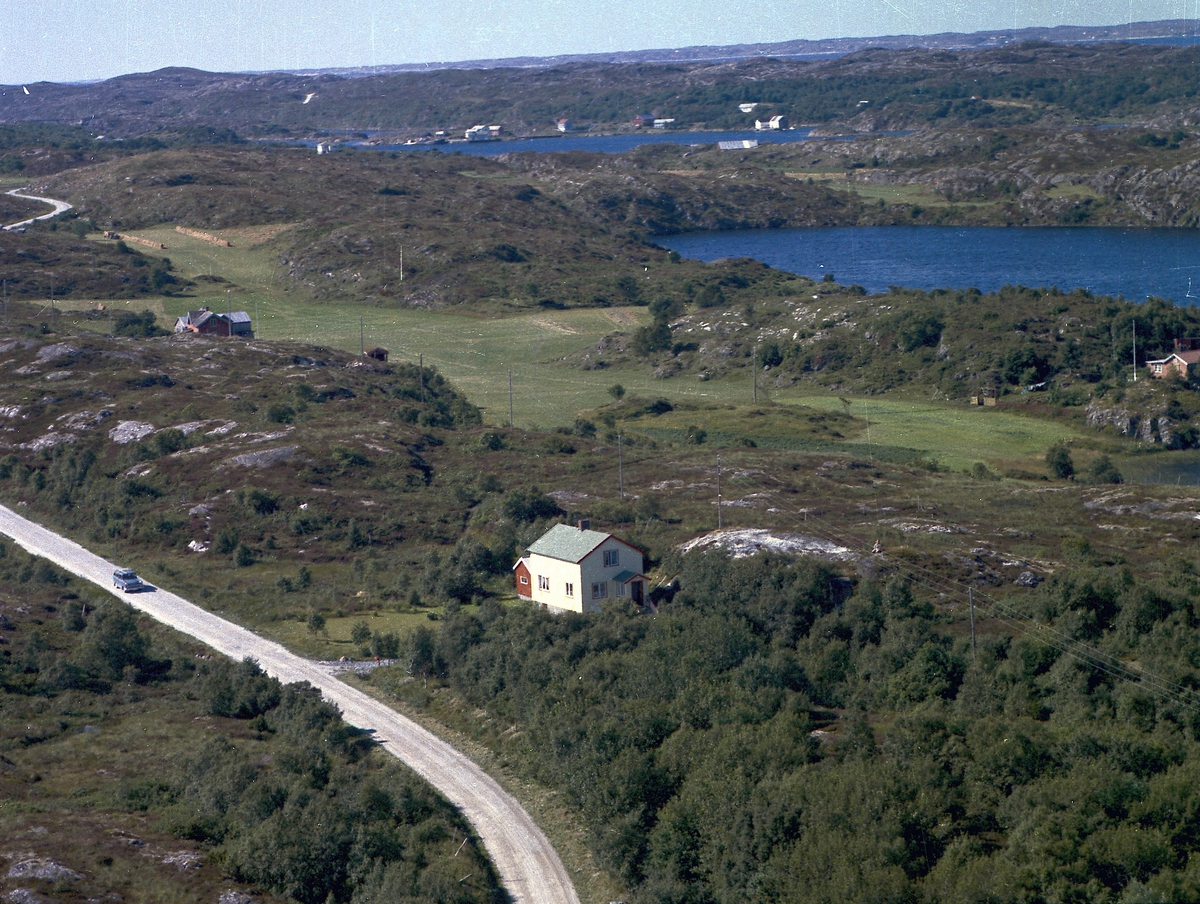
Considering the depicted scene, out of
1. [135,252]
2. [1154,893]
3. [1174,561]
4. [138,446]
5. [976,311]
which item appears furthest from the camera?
[135,252]

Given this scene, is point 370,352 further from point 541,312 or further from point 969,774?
point 969,774

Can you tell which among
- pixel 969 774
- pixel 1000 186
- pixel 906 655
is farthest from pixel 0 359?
pixel 1000 186

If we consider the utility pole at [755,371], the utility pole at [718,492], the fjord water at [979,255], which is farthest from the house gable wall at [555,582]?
the fjord water at [979,255]

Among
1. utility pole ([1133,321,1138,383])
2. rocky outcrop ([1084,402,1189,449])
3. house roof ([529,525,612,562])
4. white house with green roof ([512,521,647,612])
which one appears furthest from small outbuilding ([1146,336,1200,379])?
house roof ([529,525,612,562])

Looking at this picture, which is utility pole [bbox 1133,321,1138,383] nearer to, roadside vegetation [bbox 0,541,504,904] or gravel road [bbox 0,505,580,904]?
gravel road [bbox 0,505,580,904]

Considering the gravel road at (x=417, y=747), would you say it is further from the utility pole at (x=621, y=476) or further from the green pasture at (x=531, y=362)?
the green pasture at (x=531, y=362)
